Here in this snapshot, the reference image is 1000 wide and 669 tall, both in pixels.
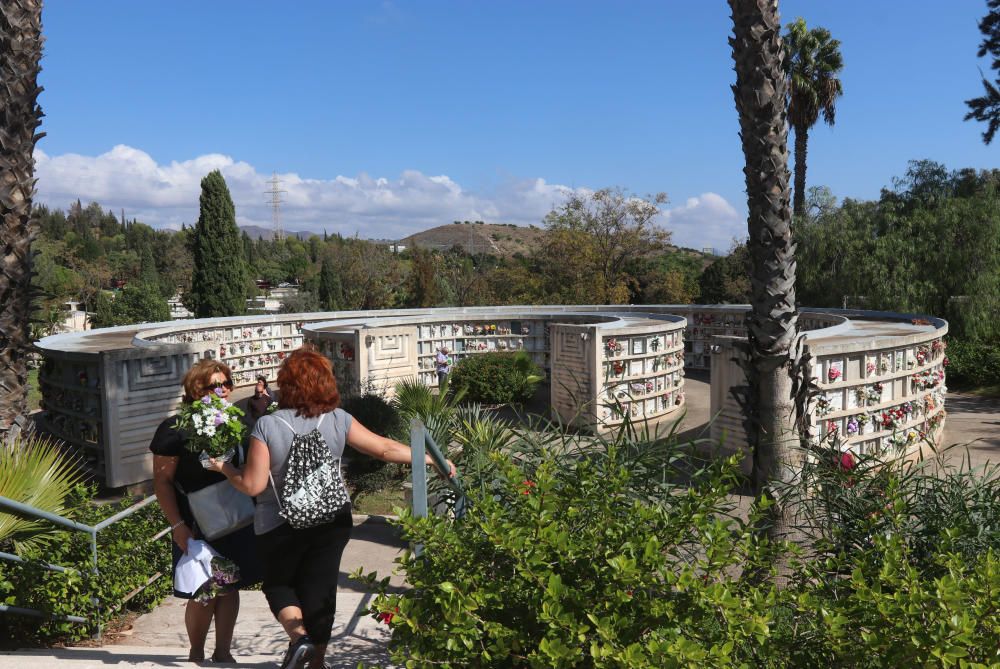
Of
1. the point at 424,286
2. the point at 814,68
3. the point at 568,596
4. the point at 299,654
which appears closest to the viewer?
the point at 568,596

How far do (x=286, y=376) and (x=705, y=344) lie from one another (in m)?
18.4

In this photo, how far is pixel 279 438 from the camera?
10.3 feet

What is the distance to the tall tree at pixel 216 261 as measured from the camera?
27641mm

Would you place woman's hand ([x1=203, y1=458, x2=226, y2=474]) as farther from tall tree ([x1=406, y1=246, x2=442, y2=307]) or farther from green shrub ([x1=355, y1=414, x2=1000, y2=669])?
tall tree ([x1=406, y1=246, x2=442, y2=307])

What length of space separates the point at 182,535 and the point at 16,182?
4.19 m

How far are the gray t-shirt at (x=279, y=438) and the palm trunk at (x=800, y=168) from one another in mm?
25145

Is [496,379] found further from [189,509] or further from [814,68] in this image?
[814,68]

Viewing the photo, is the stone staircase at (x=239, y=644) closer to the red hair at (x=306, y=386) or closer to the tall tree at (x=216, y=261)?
the red hair at (x=306, y=386)

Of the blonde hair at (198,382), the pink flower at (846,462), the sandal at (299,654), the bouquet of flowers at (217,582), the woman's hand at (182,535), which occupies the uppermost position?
the blonde hair at (198,382)

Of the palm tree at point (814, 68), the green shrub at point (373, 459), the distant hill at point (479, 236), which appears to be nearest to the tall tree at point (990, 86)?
the palm tree at point (814, 68)

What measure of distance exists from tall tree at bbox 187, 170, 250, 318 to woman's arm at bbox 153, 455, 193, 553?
2572 centimetres

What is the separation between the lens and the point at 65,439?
33.4ft

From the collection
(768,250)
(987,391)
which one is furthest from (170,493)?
(987,391)

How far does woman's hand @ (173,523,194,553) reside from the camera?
3.45 m
